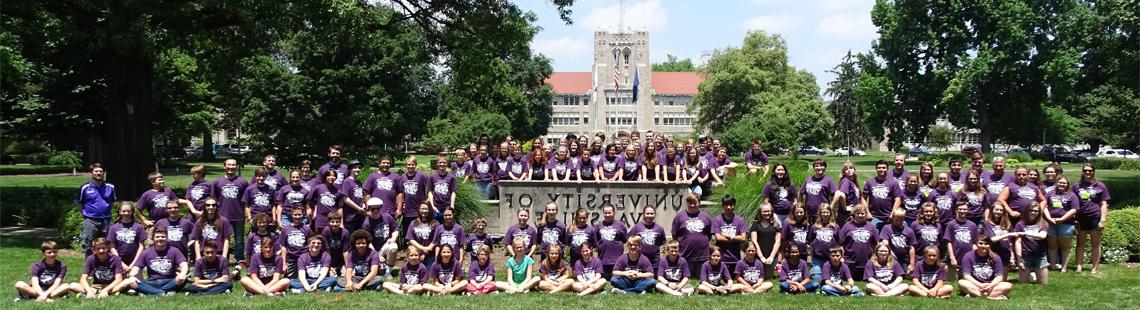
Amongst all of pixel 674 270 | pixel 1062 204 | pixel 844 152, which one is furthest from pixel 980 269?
pixel 844 152

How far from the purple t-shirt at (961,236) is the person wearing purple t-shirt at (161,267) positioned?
889 cm

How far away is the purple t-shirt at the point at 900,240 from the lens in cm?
1004

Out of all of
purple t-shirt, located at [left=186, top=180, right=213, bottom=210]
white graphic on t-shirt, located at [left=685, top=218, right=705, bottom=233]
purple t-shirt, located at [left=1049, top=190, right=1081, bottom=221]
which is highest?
purple t-shirt, located at [left=186, top=180, right=213, bottom=210]

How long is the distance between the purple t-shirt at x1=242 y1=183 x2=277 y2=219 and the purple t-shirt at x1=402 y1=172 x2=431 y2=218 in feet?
5.67

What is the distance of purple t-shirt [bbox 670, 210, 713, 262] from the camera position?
10336 millimetres

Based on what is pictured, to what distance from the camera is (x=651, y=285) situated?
389 inches

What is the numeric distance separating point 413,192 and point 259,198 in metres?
2.01

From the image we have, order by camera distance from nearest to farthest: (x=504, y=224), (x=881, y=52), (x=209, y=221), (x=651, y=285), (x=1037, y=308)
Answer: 1. (x=1037, y=308)
2. (x=651, y=285)
3. (x=209, y=221)
4. (x=504, y=224)
5. (x=881, y=52)

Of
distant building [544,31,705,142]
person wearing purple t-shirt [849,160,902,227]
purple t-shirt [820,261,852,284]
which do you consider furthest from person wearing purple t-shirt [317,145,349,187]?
distant building [544,31,705,142]

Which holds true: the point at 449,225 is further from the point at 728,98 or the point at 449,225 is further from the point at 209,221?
the point at 728,98

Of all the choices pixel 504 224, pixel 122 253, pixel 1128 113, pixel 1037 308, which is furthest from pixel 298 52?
pixel 1128 113

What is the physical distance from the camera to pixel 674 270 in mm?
9828

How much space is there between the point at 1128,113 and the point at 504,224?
2699cm

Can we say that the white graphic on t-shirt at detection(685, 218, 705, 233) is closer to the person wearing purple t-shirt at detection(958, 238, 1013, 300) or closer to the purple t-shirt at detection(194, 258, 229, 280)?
the person wearing purple t-shirt at detection(958, 238, 1013, 300)
